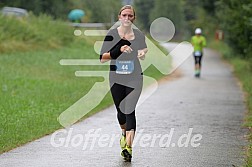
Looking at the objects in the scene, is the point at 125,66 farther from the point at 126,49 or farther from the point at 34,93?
the point at 34,93

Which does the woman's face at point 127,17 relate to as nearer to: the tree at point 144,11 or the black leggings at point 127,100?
the black leggings at point 127,100

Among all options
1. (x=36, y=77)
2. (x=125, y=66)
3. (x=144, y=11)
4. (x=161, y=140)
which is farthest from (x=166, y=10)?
(x=125, y=66)

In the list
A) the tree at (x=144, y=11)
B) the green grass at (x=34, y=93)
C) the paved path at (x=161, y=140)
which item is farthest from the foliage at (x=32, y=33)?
the paved path at (x=161, y=140)

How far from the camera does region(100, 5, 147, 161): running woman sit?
9.63m

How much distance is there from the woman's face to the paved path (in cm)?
186

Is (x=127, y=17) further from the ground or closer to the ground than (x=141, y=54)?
further from the ground

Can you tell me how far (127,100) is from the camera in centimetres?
970

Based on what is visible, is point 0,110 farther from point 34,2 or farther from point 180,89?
point 34,2

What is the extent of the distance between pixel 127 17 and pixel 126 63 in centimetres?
63

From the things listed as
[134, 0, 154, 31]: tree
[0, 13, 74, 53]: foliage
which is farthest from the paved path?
[134, 0, 154, 31]: tree

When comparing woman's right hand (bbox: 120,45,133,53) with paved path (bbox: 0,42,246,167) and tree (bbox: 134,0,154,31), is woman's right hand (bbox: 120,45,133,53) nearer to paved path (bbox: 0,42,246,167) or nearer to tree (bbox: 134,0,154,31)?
paved path (bbox: 0,42,246,167)

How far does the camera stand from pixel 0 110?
14.2 meters

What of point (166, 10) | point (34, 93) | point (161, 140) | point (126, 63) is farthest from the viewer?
point (166, 10)

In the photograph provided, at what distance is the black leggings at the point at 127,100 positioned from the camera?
968cm
